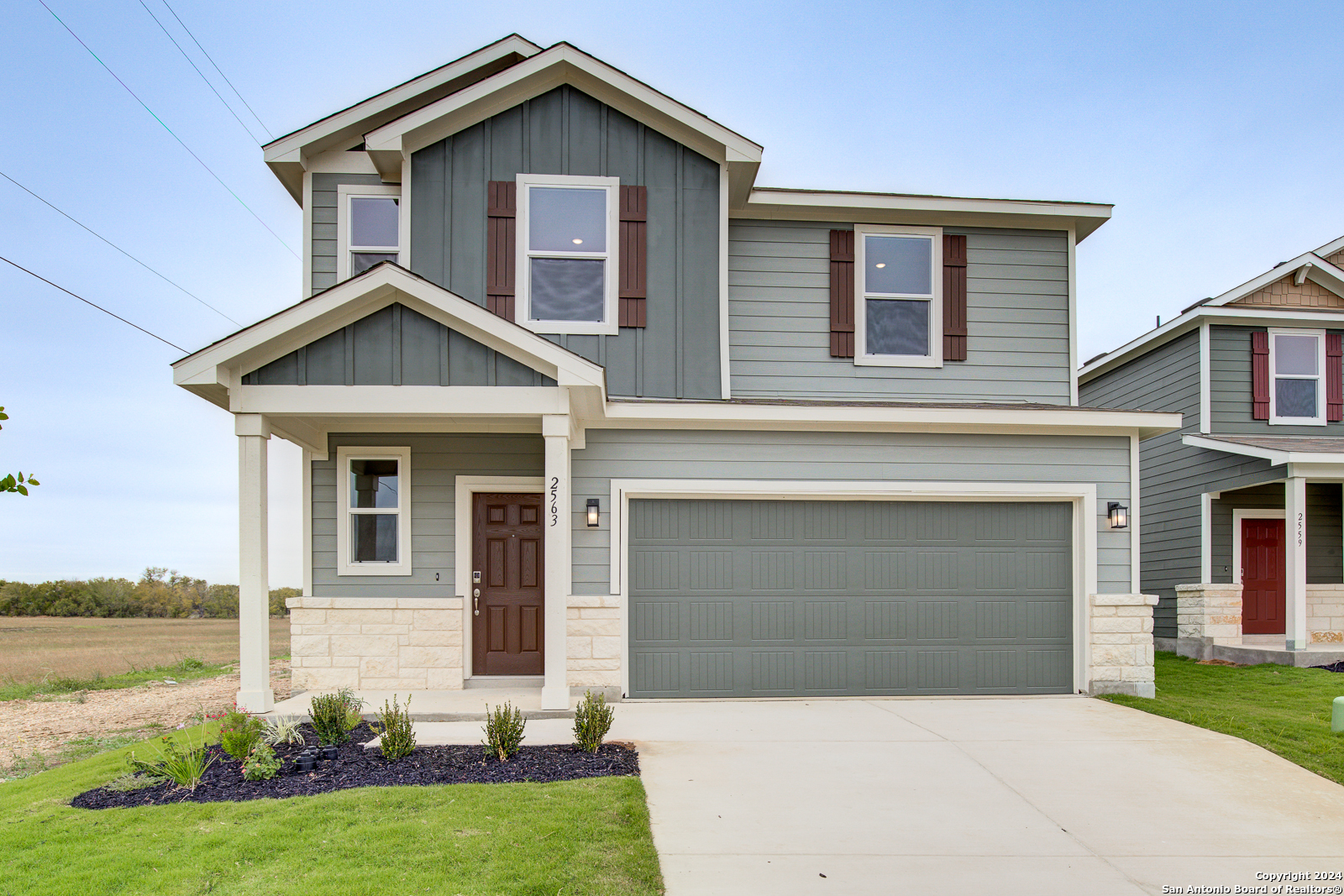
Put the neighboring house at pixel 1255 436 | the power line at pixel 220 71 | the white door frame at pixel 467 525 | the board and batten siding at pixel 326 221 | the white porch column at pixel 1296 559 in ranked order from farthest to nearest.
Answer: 1. the neighboring house at pixel 1255 436
2. the white porch column at pixel 1296 559
3. the power line at pixel 220 71
4. the board and batten siding at pixel 326 221
5. the white door frame at pixel 467 525

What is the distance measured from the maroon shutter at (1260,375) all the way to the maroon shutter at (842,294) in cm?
722

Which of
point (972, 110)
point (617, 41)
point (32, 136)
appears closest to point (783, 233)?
point (617, 41)

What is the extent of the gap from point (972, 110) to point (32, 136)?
57.2 feet

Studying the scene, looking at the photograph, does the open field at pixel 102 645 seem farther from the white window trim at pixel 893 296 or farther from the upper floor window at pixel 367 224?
the white window trim at pixel 893 296

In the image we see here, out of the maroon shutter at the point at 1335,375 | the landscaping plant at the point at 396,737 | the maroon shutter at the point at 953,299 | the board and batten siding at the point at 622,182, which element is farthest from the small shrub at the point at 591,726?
the maroon shutter at the point at 1335,375

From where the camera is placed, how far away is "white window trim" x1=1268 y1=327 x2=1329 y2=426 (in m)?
12.9

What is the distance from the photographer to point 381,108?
9.49 metres

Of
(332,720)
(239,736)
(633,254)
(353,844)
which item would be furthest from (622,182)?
(353,844)

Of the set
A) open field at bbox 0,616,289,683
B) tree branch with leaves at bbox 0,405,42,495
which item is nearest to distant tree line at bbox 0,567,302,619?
open field at bbox 0,616,289,683

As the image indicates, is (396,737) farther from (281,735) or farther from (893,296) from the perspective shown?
(893,296)

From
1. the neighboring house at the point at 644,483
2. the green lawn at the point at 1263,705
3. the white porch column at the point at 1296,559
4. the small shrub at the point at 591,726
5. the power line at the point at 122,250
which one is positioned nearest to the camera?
the small shrub at the point at 591,726

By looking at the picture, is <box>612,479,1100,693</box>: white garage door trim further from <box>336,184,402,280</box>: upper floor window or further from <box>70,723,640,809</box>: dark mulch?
<box>336,184,402,280</box>: upper floor window

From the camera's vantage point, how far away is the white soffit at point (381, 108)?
9305 millimetres

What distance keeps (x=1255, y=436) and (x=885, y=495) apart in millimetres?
7765
